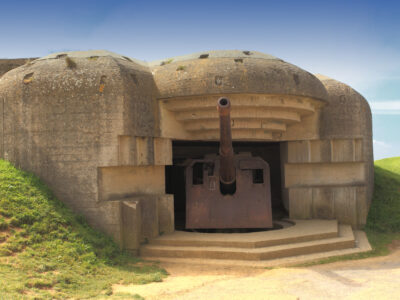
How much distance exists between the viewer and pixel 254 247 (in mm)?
8359

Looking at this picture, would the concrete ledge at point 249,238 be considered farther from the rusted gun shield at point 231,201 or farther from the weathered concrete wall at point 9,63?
the weathered concrete wall at point 9,63

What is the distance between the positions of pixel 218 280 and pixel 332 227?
13.4 feet

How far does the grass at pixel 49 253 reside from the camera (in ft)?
19.7

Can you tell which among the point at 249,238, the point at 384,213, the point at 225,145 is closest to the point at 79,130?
the point at 225,145

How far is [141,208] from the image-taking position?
29.5ft

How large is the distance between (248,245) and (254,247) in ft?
0.42

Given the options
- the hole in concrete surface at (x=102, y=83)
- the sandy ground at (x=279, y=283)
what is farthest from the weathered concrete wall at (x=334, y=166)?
the hole in concrete surface at (x=102, y=83)

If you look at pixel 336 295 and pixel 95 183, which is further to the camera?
pixel 95 183

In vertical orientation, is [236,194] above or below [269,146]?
below

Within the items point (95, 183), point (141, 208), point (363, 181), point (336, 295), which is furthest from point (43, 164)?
point (363, 181)

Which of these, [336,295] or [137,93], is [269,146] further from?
[336,295]

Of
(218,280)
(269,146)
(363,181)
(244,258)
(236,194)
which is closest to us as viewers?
(218,280)

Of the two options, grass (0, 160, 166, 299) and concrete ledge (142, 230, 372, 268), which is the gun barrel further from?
grass (0, 160, 166, 299)

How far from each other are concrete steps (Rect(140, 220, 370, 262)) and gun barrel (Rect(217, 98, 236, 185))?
1.38 m
